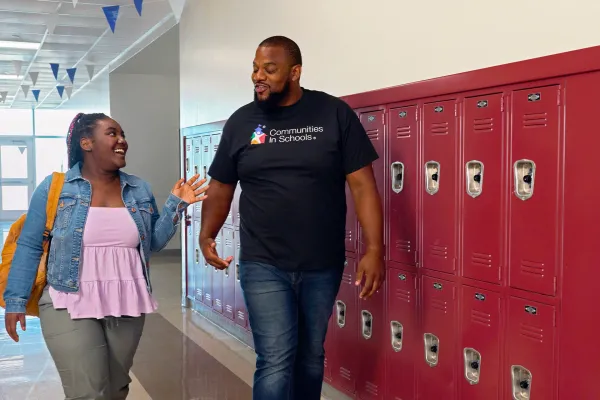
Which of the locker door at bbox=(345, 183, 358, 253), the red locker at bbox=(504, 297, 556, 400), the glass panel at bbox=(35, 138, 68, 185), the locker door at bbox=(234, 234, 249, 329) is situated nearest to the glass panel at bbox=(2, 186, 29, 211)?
the glass panel at bbox=(35, 138, 68, 185)

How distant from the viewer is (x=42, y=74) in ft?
37.6

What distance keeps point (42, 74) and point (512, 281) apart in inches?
429

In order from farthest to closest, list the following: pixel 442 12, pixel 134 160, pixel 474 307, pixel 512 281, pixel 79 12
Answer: pixel 134 160
pixel 79 12
pixel 442 12
pixel 474 307
pixel 512 281

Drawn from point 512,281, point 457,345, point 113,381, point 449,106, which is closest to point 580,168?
point 512,281

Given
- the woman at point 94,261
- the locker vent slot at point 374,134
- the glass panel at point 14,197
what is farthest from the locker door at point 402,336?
the glass panel at point 14,197

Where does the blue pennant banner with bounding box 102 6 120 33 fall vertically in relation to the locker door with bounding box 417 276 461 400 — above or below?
above

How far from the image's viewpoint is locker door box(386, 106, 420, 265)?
2.71 metres

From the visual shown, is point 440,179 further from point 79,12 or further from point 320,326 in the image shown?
point 79,12

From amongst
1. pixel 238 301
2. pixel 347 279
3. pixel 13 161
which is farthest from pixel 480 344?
pixel 13 161

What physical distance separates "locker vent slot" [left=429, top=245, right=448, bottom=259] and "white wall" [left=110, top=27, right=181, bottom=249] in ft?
26.8

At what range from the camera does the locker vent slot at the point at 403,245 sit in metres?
2.76

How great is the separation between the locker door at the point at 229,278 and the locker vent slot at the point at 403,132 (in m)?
2.17

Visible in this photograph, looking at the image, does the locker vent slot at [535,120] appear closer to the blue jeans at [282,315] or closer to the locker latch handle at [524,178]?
the locker latch handle at [524,178]

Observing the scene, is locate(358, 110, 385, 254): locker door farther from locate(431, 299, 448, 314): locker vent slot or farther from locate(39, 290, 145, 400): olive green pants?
Result: locate(39, 290, 145, 400): olive green pants
